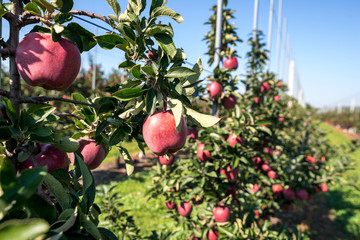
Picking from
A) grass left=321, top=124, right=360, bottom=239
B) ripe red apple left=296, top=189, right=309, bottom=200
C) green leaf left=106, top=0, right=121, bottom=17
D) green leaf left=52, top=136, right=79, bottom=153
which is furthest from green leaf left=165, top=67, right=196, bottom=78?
grass left=321, top=124, right=360, bottom=239

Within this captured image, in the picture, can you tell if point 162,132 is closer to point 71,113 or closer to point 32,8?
point 71,113

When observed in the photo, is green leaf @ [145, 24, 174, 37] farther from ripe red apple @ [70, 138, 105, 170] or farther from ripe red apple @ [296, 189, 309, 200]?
ripe red apple @ [296, 189, 309, 200]

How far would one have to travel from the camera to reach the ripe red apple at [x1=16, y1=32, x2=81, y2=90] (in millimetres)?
730

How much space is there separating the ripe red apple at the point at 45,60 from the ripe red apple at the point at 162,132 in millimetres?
333

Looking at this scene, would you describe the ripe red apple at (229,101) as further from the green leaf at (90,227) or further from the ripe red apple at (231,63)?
the green leaf at (90,227)

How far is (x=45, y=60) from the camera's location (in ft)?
2.46

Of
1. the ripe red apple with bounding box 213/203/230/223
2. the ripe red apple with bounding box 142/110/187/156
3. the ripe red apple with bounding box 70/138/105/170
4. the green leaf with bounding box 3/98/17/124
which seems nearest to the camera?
the green leaf with bounding box 3/98/17/124

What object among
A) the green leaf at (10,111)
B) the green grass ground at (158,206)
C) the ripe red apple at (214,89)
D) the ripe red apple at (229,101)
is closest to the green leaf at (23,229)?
the green leaf at (10,111)

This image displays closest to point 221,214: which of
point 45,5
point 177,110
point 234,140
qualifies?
point 234,140

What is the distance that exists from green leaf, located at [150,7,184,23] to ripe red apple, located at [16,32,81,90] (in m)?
0.30

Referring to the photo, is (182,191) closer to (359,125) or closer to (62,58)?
(62,58)

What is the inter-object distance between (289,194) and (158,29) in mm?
3332

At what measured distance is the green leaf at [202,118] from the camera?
2.75 feet

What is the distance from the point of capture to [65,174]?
29.9 inches
